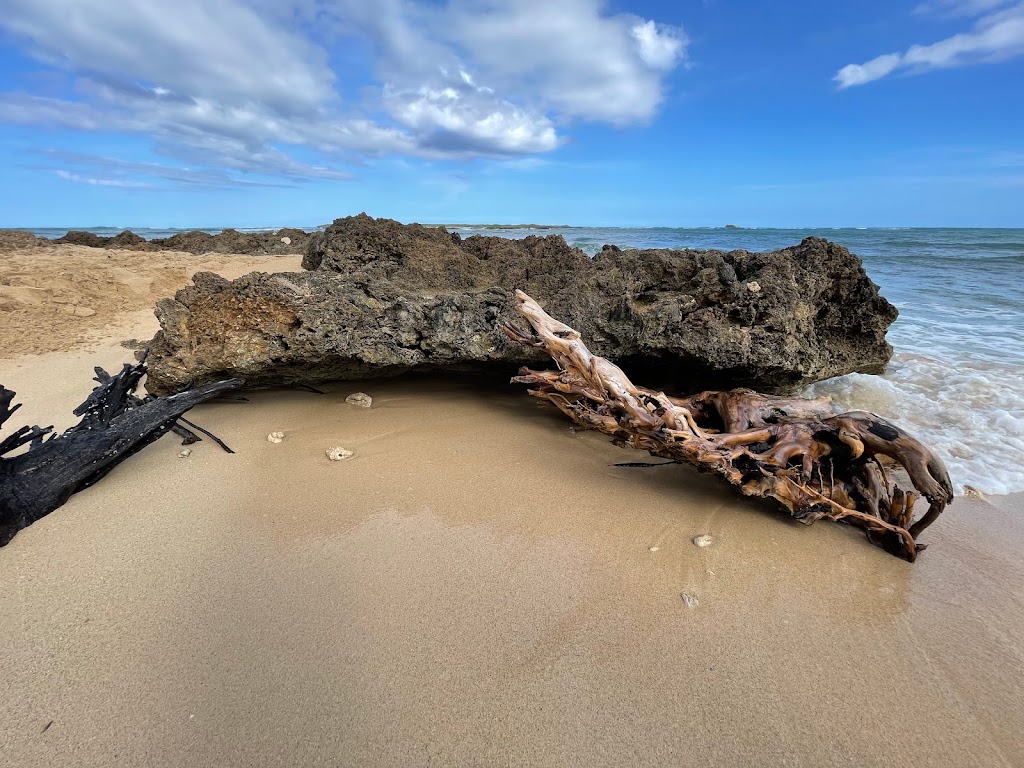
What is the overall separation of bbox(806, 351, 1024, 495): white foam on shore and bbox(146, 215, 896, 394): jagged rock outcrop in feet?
1.73

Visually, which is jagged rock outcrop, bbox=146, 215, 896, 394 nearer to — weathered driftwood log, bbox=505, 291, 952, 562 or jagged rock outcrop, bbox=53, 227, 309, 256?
weathered driftwood log, bbox=505, 291, 952, 562

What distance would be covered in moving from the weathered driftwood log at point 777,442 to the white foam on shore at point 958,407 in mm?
708

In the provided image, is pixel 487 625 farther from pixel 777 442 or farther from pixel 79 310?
pixel 79 310

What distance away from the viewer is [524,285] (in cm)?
383

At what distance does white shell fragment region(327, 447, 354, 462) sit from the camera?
108 inches

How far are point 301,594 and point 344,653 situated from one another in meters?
Result: 0.35

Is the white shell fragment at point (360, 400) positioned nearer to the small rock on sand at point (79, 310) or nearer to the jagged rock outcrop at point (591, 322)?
the jagged rock outcrop at point (591, 322)

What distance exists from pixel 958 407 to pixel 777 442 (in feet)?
8.89

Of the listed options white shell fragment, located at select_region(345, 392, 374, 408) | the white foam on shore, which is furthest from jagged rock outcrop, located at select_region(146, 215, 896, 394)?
the white foam on shore

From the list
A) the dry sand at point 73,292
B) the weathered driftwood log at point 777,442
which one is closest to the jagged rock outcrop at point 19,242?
the dry sand at point 73,292

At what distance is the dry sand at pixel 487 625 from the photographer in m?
1.36

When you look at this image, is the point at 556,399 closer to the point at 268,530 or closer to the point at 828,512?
the point at 828,512

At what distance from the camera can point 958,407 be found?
3.90 m

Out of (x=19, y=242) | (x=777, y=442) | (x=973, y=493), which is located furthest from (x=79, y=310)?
(x=19, y=242)
